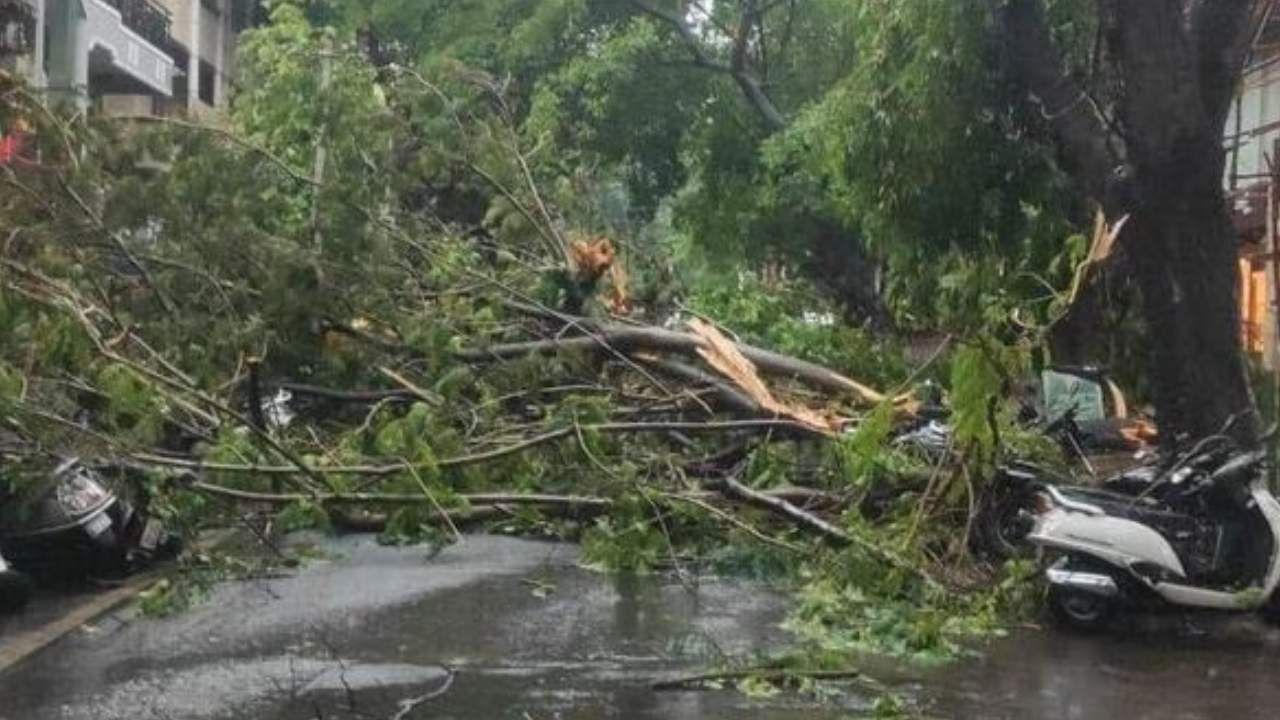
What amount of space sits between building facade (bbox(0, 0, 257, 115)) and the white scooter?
6.92 m

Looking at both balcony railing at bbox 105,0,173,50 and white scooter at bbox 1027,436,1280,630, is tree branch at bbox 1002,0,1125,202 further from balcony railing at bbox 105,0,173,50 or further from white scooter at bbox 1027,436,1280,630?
balcony railing at bbox 105,0,173,50

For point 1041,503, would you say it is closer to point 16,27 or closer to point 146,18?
point 16,27

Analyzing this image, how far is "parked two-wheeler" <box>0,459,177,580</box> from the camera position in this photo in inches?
468

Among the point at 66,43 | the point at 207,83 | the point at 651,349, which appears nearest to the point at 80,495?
the point at 651,349

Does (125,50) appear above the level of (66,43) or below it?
above

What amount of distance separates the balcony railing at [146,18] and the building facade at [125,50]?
2 centimetres

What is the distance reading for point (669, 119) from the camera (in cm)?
2897

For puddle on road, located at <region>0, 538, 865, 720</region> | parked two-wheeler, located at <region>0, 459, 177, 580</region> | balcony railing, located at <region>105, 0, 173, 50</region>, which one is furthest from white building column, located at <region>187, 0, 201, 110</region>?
parked two-wheeler, located at <region>0, 459, 177, 580</region>

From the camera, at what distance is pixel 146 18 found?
30469 millimetres

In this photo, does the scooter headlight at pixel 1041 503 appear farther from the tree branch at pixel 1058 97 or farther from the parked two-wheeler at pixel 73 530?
the parked two-wheeler at pixel 73 530

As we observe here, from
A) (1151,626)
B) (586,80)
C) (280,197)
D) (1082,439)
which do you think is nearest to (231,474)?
(280,197)

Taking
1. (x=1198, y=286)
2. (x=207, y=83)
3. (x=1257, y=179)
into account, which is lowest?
(x=1198, y=286)

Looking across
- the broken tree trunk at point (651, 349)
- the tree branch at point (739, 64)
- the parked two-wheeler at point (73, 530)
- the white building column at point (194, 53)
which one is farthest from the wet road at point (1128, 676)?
the white building column at point (194, 53)

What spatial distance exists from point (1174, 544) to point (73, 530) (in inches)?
269
